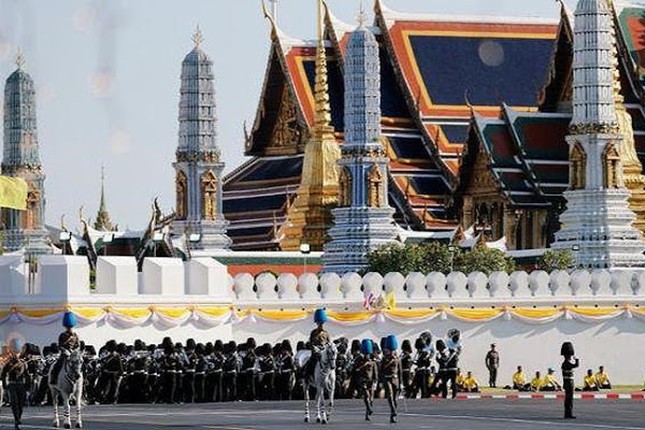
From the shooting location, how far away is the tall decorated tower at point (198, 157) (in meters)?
72.1

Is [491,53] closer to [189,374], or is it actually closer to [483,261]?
[483,261]

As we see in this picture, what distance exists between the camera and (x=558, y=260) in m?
58.7

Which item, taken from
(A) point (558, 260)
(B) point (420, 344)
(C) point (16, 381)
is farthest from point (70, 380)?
(A) point (558, 260)

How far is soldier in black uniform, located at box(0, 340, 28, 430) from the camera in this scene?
106 feet

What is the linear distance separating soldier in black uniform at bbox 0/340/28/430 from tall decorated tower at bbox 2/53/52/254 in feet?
159

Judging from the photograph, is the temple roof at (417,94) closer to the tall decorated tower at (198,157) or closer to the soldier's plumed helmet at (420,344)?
the tall decorated tower at (198,157)

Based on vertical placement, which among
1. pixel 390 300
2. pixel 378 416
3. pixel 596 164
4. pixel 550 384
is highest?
pixel 596 164

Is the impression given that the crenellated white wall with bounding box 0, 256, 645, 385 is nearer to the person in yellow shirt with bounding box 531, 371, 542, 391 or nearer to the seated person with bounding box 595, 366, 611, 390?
the seated person with bounding box 595, 366, 611, 390

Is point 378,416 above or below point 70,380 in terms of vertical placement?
below

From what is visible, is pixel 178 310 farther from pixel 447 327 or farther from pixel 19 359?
pixel 19 359

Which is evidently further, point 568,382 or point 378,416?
point 378,416

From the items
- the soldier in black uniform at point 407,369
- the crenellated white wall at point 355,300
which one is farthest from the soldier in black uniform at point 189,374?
the soldier in black uniform at point 407,369

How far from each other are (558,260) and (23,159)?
92.5 feet

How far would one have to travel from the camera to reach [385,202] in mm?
66312
